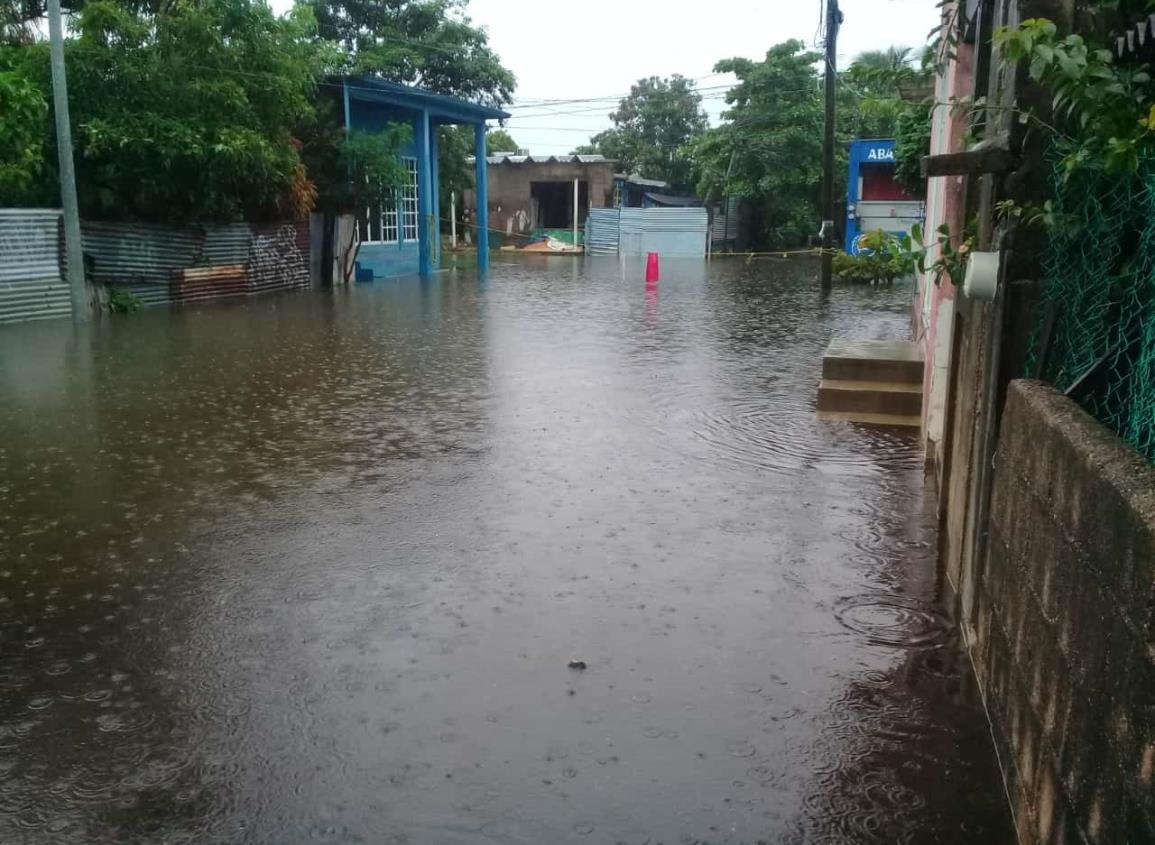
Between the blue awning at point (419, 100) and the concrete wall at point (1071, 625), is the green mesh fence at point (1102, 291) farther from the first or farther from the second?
the blue awning at point (419, 100)

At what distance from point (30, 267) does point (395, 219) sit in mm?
12851

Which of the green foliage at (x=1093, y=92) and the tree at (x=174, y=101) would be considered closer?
the green foliage at (x=1093, y=92)

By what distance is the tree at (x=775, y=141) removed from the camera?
40062 millimetres

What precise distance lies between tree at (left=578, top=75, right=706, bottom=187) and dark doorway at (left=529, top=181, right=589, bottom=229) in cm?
528

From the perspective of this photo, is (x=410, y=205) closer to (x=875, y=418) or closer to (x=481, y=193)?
(x=481, y=193)

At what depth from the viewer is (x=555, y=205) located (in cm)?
4950

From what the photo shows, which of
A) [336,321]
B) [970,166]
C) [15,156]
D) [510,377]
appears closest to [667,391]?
[510,377]

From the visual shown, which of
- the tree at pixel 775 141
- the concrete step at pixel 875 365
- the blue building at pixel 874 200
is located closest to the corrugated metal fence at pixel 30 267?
the concrete step at pixel 875 365

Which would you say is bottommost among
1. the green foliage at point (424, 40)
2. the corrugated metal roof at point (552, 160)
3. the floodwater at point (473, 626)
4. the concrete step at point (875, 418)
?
the floodwater at point (473, 626)

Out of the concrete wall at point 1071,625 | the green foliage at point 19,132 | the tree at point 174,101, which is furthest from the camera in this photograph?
the tree at point 174,101

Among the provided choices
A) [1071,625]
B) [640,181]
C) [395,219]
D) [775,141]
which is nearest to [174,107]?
[395,219]

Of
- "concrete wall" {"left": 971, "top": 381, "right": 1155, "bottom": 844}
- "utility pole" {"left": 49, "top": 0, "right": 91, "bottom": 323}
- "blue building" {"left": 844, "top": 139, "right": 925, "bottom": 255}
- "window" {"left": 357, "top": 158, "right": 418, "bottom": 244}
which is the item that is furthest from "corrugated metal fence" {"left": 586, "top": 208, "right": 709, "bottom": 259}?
"concrete wall" {"left": 971, "top": 381, "right": 1155, "bottom": 844}

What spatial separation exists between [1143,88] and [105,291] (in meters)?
16.9

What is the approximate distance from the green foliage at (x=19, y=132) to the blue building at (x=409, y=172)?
829 cm
